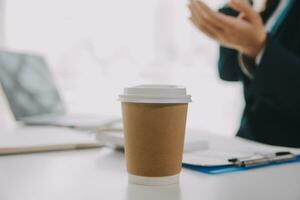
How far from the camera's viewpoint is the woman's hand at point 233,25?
895 millimetres

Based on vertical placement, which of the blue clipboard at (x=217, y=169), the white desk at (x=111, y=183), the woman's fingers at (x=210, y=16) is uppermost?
the woman's fingers at (x=210, y=16)

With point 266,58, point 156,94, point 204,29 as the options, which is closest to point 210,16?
point 204,29

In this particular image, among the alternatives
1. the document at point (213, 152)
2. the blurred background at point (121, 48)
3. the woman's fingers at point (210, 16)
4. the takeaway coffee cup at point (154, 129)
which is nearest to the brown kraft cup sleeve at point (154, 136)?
the takeaway coffee cup at point (154, 129)

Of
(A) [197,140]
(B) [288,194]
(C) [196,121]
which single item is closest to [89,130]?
(A) [197,140]

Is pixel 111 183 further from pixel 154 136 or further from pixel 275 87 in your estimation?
pixel 275 87

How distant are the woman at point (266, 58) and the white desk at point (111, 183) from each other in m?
0.43

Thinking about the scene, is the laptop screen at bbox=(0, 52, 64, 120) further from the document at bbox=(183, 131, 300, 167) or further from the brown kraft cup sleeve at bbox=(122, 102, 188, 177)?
the brown kraft cup sleeve at bbox=(122, 102, 188, 177)

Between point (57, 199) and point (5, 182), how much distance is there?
10 centimetres

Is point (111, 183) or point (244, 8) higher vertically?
point (244, 8)

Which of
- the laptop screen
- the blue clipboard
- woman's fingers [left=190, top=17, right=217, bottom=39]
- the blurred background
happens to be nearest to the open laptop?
the laptop screen

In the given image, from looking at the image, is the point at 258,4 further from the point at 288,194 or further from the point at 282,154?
the point at 288,194

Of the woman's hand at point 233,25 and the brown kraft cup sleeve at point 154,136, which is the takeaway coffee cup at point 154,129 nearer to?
the brown kraft cup sleeve at point 154,136

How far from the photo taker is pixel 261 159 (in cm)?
55

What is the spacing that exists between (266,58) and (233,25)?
12cm
